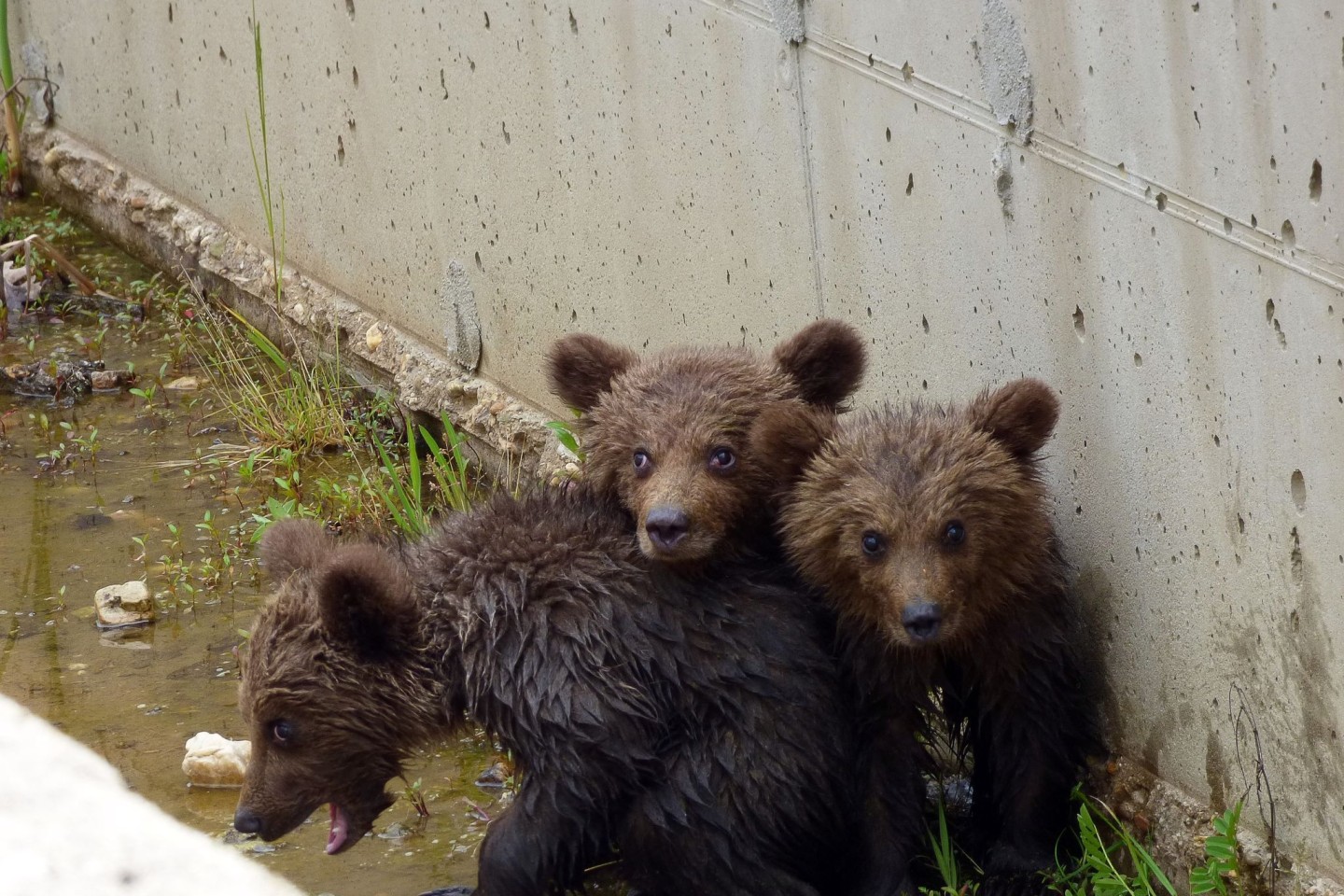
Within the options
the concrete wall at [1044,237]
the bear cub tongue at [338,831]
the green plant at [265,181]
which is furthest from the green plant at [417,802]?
the green plant at [265,181]

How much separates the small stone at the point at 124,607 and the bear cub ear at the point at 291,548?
161 centimetres

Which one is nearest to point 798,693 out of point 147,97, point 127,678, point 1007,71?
point 1007,71

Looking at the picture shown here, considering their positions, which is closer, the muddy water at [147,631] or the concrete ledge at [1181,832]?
the concrete ledge at [1181,832]

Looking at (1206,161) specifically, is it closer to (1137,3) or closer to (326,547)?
(1137,3)

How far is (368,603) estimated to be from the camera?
423 centimetres

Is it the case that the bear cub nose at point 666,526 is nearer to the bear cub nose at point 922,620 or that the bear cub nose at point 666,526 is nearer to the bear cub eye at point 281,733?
the bear cub nose at point 922,620

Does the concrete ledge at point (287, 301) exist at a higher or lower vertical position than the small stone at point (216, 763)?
higher

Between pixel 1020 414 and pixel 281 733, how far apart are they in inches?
80.3

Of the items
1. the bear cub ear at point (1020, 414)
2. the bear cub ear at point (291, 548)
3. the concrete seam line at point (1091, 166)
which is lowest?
the bear cub ear at point (291, 548)

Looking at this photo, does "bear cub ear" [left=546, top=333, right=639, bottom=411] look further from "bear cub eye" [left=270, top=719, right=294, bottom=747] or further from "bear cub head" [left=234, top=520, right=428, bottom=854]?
"bear cub eye" [left=270, top=719, right=294, bottom=747]

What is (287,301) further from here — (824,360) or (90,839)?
(824,360)

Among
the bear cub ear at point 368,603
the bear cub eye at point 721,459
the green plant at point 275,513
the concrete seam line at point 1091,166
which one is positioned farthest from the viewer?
the green plant at point 275,513

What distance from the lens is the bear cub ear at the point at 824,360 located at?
4.55 m

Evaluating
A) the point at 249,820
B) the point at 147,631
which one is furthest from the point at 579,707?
the point at 147,631
